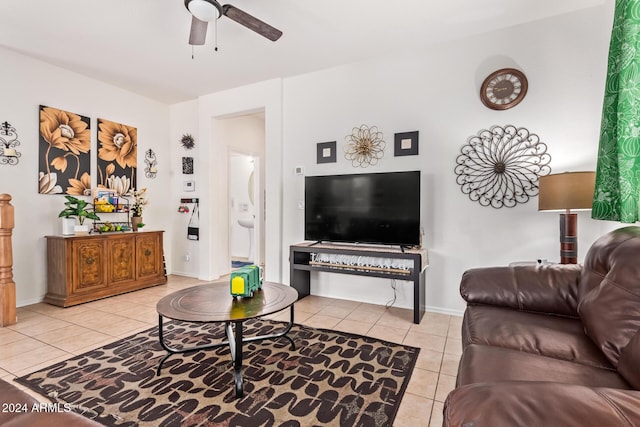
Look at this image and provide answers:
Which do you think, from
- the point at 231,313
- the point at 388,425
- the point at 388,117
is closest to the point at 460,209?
the point at 388,117

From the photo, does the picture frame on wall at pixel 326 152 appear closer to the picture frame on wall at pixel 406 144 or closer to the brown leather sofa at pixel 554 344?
the picture frame on wall at pixel 406 144

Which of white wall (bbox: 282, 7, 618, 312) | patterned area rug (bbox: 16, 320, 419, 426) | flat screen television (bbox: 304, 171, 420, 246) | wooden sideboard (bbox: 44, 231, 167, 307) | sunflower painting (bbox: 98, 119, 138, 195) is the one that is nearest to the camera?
patterned area rug (bbox: 16, 320, 419, 426)

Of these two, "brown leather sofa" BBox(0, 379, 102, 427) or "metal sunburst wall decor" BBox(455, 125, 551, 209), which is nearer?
"brown leather sofa" BBox(0, 379, 102, 427)

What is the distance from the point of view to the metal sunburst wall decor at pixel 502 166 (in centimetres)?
277

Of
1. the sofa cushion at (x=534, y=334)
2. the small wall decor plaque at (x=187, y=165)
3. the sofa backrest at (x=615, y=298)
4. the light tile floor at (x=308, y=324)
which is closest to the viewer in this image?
the sofa backrest at (x=615, y=298)

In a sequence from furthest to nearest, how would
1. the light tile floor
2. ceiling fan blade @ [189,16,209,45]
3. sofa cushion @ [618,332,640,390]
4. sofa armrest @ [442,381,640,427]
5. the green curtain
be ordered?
1. ceiling fan blade @ [189,16,209,45]
2. the light tile floor
3. the green curtain
4. sofa cushion @ [618,332,640,390]
5. sofa armrest @ [442,381,640,427]

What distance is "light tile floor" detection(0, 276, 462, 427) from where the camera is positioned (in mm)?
1838

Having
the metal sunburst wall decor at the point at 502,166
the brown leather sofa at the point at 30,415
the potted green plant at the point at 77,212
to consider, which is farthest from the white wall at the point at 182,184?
the brown leather sofa at the point at 30,415

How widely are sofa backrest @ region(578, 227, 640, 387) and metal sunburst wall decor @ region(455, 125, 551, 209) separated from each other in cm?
136

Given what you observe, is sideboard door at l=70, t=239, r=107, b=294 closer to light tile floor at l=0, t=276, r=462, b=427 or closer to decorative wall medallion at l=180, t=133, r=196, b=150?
light tile floor at l=0, t=276, r=462, b=427

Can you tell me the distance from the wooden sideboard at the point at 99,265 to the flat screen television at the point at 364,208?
7.51ft

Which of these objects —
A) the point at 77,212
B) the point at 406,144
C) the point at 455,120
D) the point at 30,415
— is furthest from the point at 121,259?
the point at 455,120

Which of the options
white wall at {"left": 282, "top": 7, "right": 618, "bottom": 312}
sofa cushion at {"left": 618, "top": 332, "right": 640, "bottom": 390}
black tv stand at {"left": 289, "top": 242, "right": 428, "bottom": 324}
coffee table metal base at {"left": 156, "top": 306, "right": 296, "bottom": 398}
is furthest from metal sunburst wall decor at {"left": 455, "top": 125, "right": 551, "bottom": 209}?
coffee table metal base at {"left": 156, "top": 306, "right": 296, "bottom": 398}

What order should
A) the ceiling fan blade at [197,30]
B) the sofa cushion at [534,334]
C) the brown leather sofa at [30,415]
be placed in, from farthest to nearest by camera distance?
the ceiling fan blade at [197,30], the sofa cushion at [534,334], the brown leather sofa at [30,415]
